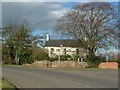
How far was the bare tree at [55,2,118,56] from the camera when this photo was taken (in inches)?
2325

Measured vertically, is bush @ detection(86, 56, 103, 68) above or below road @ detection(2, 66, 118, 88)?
above

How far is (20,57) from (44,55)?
5.47 m

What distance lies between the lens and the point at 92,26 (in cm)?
5988

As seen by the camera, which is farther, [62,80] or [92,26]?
[92,26]

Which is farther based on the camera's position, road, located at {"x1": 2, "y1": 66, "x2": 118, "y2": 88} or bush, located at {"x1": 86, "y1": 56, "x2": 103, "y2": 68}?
bush, located at {"x1": 86, "y1": 56, "x2": 103, "y2": 68}

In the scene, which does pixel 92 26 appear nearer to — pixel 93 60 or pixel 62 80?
pixel 93 60

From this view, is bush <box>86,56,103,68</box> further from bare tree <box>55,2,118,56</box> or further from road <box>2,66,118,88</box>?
road <box>2,66,118,88</box>

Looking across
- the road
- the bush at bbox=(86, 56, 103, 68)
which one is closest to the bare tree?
the bush at bbox=(86, 56, 103, 68)

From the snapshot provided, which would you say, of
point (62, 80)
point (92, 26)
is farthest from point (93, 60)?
point (62, 80)

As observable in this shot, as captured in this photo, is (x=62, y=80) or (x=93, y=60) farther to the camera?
(x=93, y=60)

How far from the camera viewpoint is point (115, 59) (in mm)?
61188

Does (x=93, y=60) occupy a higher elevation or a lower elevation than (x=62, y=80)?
higher

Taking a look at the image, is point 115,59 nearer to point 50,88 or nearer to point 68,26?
point 68,26

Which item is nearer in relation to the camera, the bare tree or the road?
the road
